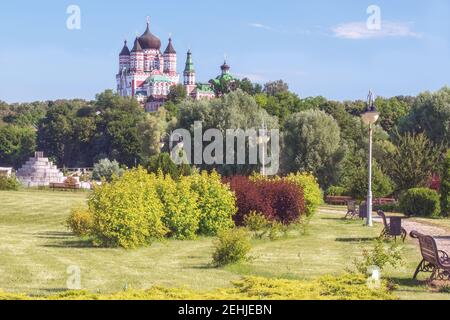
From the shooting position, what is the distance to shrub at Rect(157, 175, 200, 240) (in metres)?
21.7

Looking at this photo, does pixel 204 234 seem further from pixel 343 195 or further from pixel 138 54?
pixel 138 54

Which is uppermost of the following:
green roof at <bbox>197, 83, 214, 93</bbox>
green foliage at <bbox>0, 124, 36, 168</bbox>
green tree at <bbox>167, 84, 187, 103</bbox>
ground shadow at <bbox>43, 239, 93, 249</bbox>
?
green roof at <bbox>197, 83, 214, 93</bbox>

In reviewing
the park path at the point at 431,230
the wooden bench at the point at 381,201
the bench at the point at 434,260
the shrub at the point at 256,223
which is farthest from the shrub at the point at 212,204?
the wooden bench at the point at 381,201

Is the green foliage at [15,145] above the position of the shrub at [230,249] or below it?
above

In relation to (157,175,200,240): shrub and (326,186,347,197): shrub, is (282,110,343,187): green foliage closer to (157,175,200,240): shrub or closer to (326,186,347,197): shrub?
(326,186,347,197): shrub

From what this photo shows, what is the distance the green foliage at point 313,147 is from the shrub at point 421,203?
70.9 ft

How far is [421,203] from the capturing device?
31.0 m

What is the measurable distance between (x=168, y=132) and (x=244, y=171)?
10.7 metres

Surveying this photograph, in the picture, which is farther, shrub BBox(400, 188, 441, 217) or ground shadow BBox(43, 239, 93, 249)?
shrub BBox(400, 188, 441, 217)

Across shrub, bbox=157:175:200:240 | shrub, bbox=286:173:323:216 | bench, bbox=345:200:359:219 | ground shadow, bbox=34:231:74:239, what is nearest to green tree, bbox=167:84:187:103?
bench, bbox=345:200:359:219

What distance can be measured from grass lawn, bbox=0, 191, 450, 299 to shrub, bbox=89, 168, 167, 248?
47 cm

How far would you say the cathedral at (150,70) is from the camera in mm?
171000

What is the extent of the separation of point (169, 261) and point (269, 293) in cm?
664

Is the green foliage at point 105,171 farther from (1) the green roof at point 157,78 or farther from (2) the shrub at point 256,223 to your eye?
(1) the green roof at point 157,78
